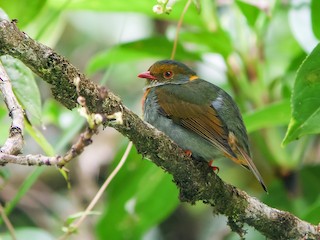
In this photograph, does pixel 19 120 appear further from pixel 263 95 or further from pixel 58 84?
pixel 263 95

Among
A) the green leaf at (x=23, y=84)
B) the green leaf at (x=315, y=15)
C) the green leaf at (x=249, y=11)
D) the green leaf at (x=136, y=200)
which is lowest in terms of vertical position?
the green leaf at (x=136, y=200)

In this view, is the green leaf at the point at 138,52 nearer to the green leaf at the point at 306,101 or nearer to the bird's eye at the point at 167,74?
the bird's eye at the point at 167,74

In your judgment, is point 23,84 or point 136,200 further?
point 136,200

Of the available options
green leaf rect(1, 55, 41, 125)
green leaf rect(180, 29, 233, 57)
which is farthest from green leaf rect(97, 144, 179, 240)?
green leaf rect(1, 55, 41, 125)

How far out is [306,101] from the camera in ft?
9.17

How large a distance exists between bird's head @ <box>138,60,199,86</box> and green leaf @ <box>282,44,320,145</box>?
1521mm

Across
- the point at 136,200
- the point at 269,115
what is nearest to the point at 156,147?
the point at 269,115

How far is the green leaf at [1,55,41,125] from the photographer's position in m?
2.96

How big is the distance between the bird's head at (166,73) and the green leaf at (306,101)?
1521 mm

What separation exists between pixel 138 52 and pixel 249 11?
31.6 inches

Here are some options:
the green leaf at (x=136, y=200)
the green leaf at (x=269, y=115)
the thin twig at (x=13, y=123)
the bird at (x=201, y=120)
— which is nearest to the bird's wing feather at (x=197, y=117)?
the bird at (x=201, y=120)

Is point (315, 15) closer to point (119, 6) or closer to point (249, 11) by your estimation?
point (249, 11)

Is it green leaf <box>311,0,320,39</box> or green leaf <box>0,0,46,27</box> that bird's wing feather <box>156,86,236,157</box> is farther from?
green leaf <box>0,0,46,27</box>

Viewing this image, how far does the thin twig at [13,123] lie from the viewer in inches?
83.0
